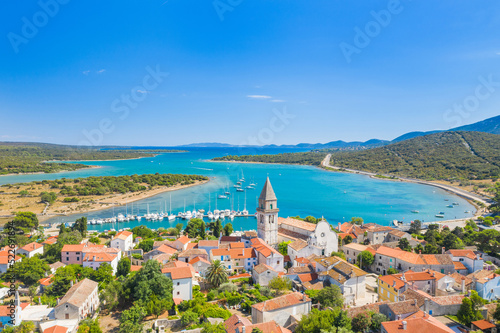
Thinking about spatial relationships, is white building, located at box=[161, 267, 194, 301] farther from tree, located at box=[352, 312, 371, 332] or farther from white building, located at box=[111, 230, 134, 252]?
white building, located at box=[111, 230, 134, 252]

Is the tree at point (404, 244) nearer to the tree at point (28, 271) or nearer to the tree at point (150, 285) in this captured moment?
the tree at point (150, 285)

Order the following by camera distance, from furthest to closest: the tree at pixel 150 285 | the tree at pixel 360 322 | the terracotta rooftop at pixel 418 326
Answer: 1. the tree at pixel 150 285
2. the tree at pixel 360 322
3. the terracotta rooftop at pixel 418 326

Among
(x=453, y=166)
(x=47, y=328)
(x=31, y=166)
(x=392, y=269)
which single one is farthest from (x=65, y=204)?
(x=453, y=166)

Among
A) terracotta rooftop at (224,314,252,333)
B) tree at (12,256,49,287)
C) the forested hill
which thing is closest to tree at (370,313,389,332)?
terracotta rooftop at (224,314,252,333)

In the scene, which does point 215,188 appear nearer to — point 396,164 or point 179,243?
point 179,243

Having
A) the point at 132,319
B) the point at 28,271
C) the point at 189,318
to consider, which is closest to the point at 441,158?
the point at 189,318

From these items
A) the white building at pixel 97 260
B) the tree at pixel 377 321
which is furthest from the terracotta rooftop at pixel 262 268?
the white building at pixel 97 260
